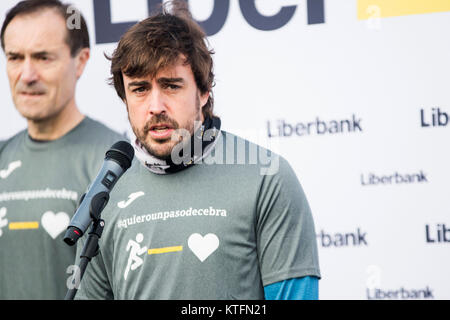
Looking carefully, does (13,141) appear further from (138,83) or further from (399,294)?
(399,294)

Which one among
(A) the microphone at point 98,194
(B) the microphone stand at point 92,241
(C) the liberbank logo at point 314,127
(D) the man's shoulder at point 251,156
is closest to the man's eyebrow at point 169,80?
(D) the man's shoulder at point 251,156

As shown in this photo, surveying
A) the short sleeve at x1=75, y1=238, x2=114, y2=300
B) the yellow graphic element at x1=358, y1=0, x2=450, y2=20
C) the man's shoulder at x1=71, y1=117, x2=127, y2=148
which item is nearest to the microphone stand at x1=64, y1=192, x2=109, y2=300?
the short sleeve at x1=75, y1=238, x2=114, y2=300

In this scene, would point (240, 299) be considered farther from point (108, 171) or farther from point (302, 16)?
point (302, 16)

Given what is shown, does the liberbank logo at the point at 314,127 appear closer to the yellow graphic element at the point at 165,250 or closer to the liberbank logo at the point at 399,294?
the liberbank logo at the point at 399,294

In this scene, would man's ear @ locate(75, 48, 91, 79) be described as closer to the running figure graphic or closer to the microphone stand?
the running figure graphic

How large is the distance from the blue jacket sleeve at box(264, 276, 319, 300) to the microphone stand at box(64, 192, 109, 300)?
622mm

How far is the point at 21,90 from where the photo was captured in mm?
3018

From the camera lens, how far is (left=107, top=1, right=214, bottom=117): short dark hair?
2291mm

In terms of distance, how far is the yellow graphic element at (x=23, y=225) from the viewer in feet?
9.34

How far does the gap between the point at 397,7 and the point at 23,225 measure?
6.00 ft

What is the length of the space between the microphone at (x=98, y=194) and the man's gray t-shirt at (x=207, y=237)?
16.7 inches

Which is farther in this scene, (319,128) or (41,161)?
(41,161)
